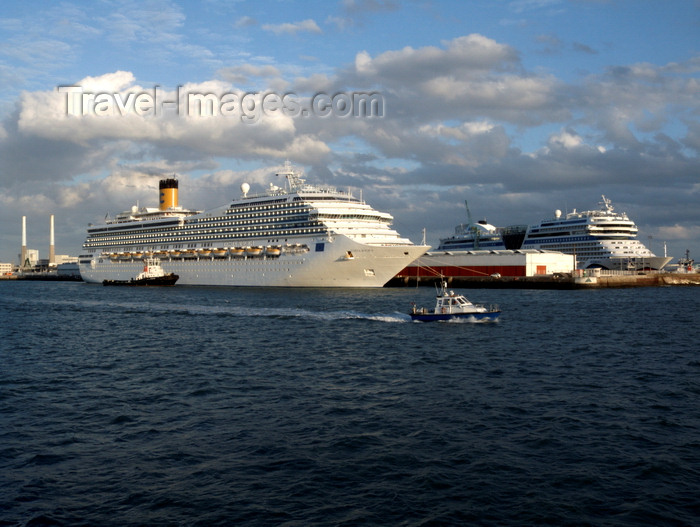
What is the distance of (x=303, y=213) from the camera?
275ft

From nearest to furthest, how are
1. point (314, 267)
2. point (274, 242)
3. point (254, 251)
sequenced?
point (314, 267) < point (274, 242) < point (254, 251)

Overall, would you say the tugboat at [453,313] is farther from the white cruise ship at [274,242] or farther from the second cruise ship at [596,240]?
the second cruise ship at [596,240]

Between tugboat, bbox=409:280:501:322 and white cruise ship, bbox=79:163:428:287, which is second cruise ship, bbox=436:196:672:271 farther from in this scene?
tugboat, bbox=409:280:501:322

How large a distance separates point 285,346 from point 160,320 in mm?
18787

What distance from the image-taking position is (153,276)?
342ft

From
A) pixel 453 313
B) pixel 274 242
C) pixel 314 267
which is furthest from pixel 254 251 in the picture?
pixel 453 313

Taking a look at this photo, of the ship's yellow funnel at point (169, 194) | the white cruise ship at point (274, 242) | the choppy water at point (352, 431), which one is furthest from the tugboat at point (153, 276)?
the choppy water at point (352, 431)

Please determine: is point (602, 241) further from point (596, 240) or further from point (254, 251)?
Answer: point (254, 251)

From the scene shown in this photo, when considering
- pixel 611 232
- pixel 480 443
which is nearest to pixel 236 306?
pixel 480 443

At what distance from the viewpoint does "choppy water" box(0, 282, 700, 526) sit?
11977 millimetres

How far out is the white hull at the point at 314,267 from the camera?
74.6m

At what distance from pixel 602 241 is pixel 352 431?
378 ft

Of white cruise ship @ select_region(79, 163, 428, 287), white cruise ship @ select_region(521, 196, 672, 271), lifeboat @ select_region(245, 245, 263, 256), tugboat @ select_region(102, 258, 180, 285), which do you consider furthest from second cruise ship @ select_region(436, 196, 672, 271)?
tugboat @ select_region(102, 258, 180, 285)

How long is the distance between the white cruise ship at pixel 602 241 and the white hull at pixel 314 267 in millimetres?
59519
